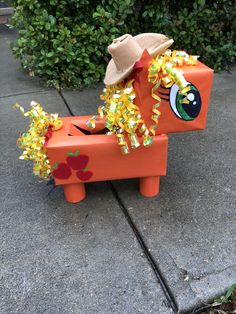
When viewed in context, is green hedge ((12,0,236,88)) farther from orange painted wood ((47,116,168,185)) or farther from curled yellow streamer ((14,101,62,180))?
orange painted wood ((47,116,168,185))

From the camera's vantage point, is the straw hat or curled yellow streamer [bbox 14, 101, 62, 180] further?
curled yellow streamer [bbox 14, 101, 62, 180]

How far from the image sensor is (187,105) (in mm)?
2023

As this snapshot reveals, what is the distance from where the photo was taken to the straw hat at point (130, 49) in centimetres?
190

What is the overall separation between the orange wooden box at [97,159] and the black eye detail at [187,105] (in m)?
0.18

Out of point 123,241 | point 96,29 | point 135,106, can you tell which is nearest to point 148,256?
point 123,241

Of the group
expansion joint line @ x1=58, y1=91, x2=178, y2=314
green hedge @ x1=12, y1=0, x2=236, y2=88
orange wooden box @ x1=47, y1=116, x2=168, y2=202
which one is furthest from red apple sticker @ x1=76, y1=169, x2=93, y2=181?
green hedge @ x1=12, y1=0, x2=236, y2=88

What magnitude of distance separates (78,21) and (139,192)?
2581mm

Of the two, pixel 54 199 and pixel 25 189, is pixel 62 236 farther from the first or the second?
pixel 25 189

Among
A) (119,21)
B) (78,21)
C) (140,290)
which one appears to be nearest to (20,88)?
(78,21)

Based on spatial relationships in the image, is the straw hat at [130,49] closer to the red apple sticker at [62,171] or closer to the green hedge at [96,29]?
the red apple sticker at [62,171]

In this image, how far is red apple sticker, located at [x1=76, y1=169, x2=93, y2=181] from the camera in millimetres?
2148

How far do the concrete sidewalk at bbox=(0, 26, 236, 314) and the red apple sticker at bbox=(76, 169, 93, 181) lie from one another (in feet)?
0.78

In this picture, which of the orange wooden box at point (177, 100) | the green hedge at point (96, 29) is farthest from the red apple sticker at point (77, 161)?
the green hedge at point (96, 29)

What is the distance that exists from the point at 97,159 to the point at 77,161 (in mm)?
118
